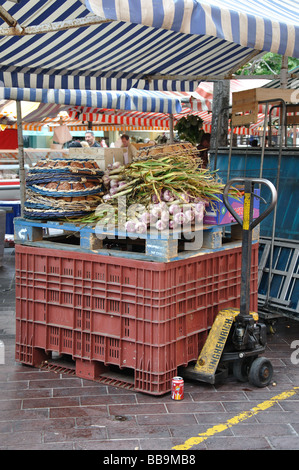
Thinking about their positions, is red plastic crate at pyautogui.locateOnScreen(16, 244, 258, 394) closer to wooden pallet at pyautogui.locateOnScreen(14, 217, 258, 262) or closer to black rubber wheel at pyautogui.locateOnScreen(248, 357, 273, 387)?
wooden pallet at pyautogui.locateOnScreen(14, 217, 258, 262)

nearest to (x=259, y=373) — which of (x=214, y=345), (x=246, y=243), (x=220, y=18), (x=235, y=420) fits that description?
(x=214, y=345)

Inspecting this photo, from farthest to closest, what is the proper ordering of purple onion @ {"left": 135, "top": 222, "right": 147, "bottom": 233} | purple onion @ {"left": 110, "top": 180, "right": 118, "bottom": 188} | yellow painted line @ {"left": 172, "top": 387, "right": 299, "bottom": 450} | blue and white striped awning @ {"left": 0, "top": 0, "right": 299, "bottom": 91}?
purple onion @ {"left": 110, "top": 180, "right": 118, "bottom": 188} < purple onion @ {"left": 135, "top": 222, "right": 147, "bottom": 233} < blue and white striped awning @ {"left": 0, "top": 0, "right": 299, "bottom": 91} < yellow painted line @ {"left": 172, "top": 387, "right": 299, "bottom": 450}

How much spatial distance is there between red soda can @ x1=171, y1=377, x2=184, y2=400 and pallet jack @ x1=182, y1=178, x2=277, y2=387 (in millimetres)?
304

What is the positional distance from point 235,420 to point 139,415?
0.75 meters

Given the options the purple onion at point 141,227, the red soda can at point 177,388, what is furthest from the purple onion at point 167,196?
the red soda can at point 177,388

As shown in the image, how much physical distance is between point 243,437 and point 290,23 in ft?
11.5

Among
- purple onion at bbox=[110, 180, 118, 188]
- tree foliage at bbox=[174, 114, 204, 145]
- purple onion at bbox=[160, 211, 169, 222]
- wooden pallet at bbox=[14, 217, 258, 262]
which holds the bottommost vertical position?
wooden pallet at bbox=[14, 217, 258, 262]

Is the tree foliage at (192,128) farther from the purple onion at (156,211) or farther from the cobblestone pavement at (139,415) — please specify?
the purple onion at (156,211)

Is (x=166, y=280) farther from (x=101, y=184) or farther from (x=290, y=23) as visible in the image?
(x=290, y=23)

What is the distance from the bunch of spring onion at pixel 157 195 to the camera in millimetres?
5141

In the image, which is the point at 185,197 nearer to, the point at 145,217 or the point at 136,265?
the point at 145,217

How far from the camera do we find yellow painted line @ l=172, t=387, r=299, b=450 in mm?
4191

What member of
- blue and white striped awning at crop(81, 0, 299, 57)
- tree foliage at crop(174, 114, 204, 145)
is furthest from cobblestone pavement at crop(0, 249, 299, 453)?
tree foliage at crop(174, 114, 204, 145)

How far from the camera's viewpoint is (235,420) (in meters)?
4.60
